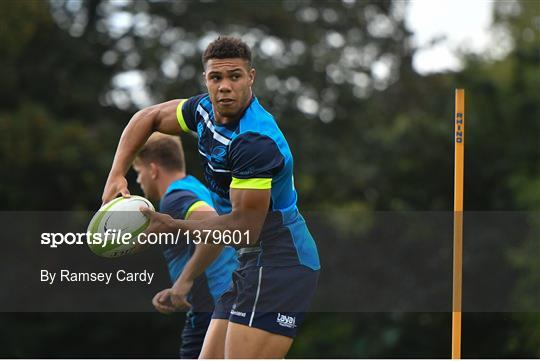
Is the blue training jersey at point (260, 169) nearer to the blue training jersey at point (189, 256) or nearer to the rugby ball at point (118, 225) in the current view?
the rugby ball at point (118, 225)

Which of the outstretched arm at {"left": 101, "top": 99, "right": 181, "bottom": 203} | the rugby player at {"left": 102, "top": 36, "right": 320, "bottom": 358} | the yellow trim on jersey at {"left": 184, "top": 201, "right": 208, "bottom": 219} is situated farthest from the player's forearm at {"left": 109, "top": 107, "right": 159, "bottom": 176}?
the yellow trim on jersey at {"left": 184, "top": 201, "right": 208, "bottom": 219}

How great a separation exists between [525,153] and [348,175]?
363 cm

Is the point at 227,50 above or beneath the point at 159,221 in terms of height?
above

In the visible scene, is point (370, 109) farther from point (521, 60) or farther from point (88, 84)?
point (88, 84)

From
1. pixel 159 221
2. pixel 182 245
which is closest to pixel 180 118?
pixel 159 221

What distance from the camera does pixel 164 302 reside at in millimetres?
6449

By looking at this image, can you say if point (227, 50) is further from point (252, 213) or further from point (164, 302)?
point (164, 302)

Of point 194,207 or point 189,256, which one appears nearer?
point 194,207

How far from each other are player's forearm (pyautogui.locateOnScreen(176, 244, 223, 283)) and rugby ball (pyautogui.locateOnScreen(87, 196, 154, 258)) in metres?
0.59

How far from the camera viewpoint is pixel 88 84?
68.6 feet

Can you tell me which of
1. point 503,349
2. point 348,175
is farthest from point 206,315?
point 348,175

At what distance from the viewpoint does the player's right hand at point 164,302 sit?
6395 millimetres

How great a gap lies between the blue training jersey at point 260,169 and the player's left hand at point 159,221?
0.33m

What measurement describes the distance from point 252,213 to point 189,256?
164 cm
